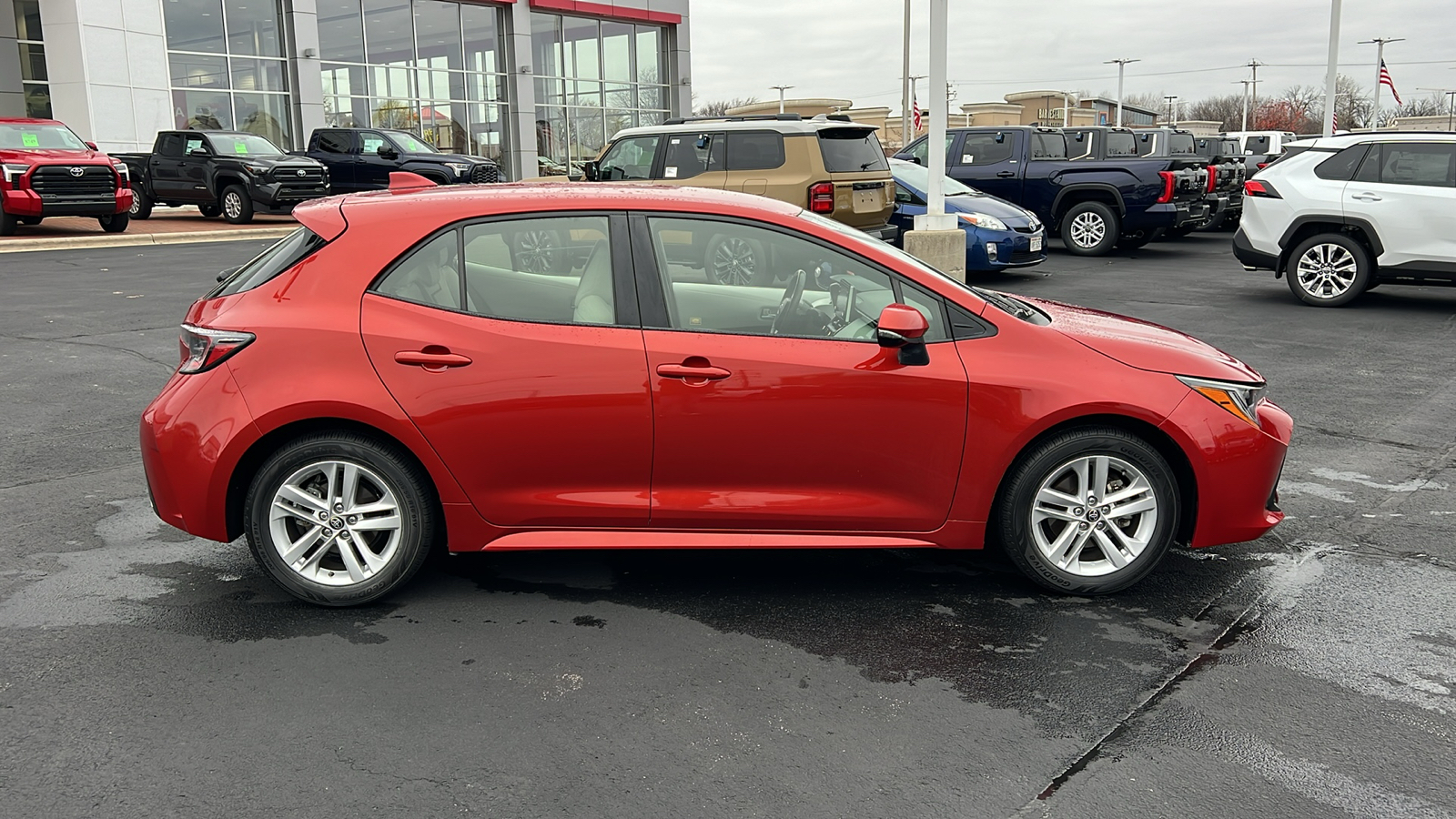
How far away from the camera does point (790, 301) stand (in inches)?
175

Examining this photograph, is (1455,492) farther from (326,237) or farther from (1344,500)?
(326,237)

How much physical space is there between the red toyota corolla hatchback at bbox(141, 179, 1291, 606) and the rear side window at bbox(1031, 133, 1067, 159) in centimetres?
1483

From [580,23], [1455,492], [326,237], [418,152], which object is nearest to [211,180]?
[418,152]

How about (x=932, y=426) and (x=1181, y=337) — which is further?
(x=1181, y=337)

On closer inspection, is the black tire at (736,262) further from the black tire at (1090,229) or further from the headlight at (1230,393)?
the black tire at (1090,229)

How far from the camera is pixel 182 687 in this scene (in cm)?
379

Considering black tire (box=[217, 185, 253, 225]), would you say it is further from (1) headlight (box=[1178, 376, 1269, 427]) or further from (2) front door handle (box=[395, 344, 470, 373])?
(1) headlight (box=[1178, 376, 1269, 427])

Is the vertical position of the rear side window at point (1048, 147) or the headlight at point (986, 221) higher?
the rear side window at point (1048, 147)

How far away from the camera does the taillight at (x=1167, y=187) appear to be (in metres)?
17.5

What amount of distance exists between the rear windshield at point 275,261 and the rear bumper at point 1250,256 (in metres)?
10.9

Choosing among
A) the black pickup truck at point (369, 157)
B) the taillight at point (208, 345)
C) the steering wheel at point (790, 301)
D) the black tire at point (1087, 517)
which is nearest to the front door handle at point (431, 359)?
the taillight at point (208, 345)

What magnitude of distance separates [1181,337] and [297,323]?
3.51m

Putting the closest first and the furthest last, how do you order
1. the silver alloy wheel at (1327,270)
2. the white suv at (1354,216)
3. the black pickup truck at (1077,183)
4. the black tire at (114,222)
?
the white suv at (1354,216), the silver alloy wheel at (1327,270), the black pickup truck at (1077,183), the black tire at (114,222)

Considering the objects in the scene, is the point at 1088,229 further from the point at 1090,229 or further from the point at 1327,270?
the point at 1327,270
